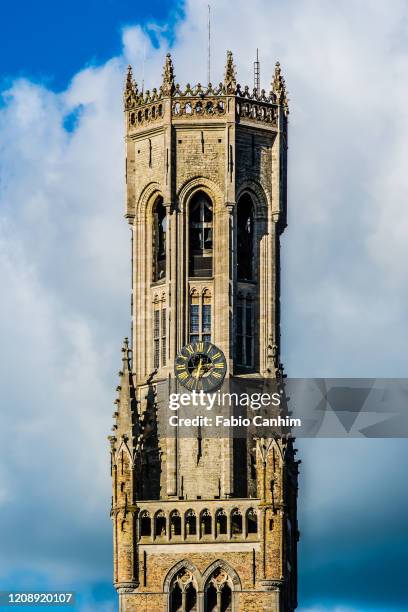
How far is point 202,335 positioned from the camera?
538 feet

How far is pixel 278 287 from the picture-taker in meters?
166

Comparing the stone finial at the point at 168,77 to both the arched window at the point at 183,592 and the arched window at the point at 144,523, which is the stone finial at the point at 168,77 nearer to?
the arched window at the point at 144,523

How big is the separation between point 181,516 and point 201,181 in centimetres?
1590

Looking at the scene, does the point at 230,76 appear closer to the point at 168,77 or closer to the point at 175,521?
the point at 168,77

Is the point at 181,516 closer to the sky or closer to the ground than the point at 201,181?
closer to the ground

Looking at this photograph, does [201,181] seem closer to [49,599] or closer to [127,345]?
[127,345]

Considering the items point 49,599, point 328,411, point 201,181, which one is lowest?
point 49,599

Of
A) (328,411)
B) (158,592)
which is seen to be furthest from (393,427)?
(158,592)

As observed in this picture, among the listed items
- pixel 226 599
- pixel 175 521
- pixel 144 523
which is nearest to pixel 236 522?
pixel 175 521

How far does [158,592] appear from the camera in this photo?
15875 centimetres

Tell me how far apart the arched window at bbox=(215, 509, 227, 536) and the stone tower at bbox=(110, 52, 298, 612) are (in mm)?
63

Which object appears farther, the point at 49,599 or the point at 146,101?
the point at 146,101

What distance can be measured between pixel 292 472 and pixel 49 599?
13.5 metres

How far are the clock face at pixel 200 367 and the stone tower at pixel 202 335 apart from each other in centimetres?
43
